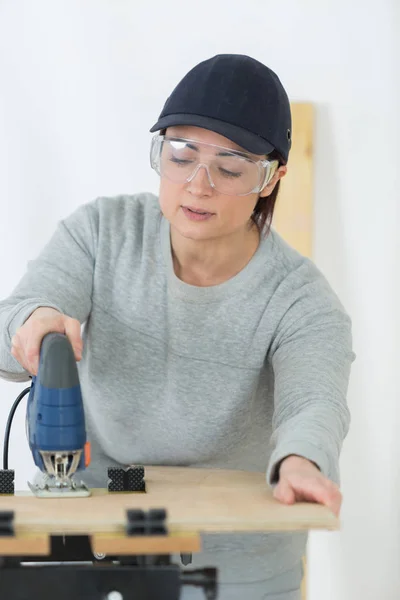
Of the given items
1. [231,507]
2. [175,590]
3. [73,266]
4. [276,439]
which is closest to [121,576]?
[175,590]

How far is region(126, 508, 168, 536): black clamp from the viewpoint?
1.12 metres

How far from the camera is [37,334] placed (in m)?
1.38

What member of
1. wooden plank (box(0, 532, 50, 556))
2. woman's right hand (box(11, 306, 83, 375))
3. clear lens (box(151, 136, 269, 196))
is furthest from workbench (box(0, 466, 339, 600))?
clear lens (box(151, 136, 269, 196))

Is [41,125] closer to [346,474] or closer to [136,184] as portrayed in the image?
[136,184]

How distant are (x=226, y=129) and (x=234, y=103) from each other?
0.18ft

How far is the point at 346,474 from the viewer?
3205mm

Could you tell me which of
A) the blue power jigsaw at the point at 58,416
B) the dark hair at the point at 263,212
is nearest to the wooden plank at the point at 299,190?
the dark hair at the point at 263,212

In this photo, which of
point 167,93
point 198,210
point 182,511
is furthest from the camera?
point 167,93

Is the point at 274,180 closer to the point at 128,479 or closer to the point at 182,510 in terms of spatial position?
the point at 128,479

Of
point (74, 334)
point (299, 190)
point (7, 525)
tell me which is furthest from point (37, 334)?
point (299, 190)

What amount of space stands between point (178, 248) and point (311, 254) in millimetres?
1344

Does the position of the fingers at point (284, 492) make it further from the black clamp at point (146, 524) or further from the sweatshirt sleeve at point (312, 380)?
the black clamp at point (146, 524)

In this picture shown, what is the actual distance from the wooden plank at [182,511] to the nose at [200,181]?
52 centimetres

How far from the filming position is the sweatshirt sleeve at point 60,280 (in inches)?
62.4
